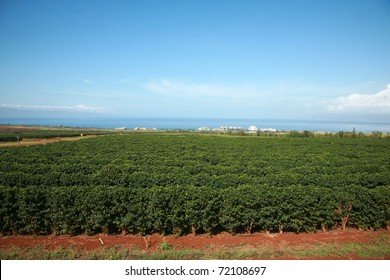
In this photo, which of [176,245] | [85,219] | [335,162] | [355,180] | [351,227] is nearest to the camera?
[176,245]

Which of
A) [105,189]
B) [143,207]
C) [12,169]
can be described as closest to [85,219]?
[105,189]

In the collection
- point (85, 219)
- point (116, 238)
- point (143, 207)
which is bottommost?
point (116, 238)

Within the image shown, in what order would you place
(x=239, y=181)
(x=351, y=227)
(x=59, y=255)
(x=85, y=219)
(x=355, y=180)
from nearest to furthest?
1. (x=59, y=255)
2. (x=85, y=219)
3. (x=351, y=227)
4. (x=239, y=181)
5. (x=355, y=180)

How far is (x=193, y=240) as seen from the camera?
722 centimetres

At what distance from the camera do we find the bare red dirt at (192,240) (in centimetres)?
691

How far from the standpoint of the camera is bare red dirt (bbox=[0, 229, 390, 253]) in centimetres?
691

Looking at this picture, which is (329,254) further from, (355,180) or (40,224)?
(40,224)

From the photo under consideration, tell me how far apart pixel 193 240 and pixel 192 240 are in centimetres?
3

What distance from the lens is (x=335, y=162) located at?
53.1 ft

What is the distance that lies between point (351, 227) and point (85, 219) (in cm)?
1004

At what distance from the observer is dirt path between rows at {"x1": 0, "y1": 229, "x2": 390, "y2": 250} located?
6.91m

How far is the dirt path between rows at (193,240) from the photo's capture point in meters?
6.91

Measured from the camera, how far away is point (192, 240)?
23.7 feet
